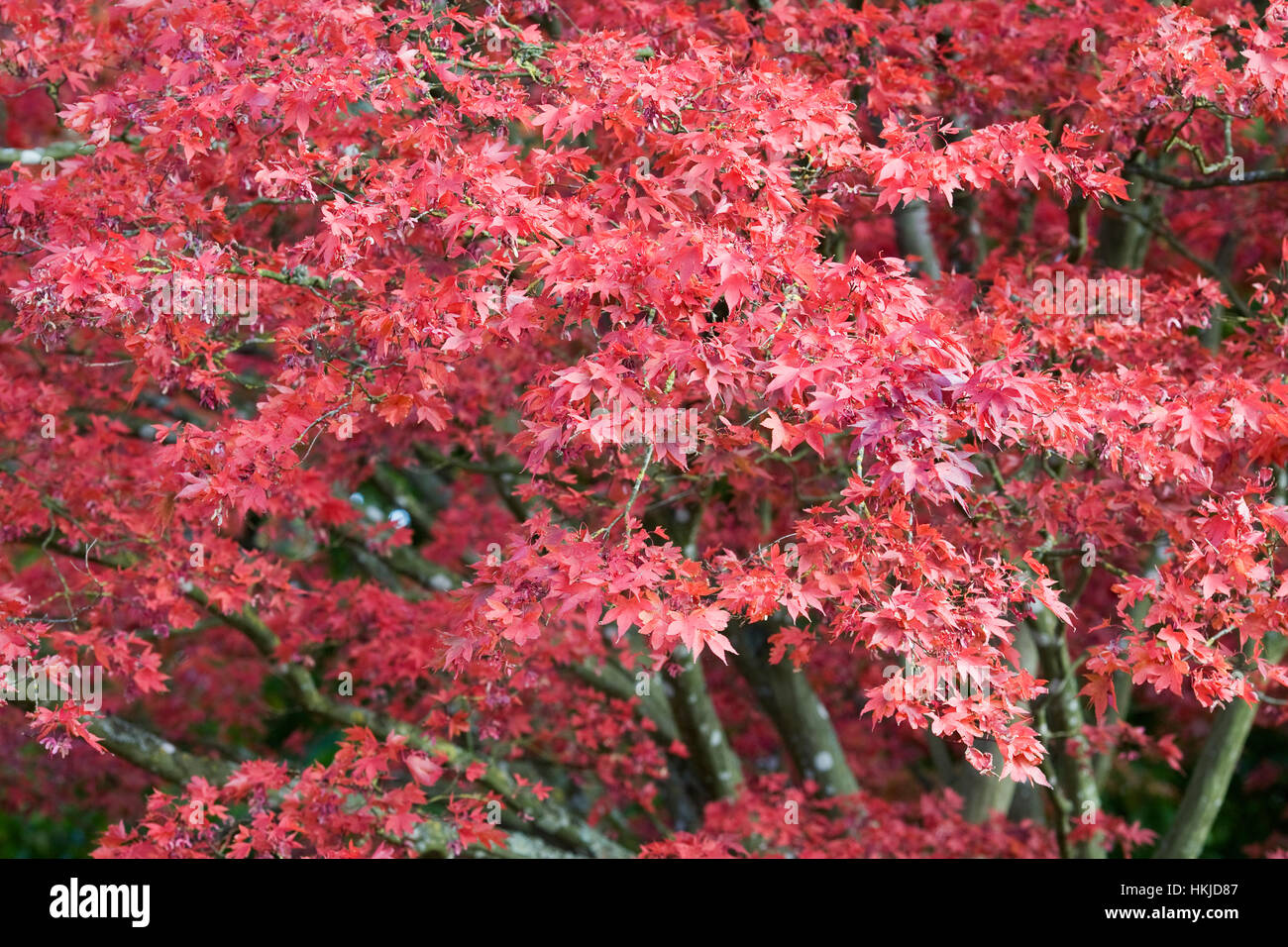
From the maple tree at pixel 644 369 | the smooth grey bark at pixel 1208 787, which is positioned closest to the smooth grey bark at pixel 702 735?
the maple tree at pixel 644 369

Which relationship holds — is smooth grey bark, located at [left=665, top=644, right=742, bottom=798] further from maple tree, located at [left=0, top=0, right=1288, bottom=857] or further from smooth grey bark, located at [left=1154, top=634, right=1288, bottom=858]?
smooth grey bark, located at [left=1154, top=634, right=1288, bottom=858]

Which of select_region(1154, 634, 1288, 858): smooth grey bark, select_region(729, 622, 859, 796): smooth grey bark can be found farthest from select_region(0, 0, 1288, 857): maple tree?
select_region(729, 622, 859, 796): smooth grey bark

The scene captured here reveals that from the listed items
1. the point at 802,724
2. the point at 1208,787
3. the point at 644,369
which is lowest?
the point at 802,724

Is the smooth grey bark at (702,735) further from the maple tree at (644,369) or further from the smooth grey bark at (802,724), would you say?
the smooth grey bark at (802,724)

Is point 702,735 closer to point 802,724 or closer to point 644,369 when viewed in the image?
point 802,724

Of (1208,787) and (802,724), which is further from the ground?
(1208,787)

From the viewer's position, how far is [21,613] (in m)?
3.91

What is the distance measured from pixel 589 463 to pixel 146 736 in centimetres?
274

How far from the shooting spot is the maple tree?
10.3 feet

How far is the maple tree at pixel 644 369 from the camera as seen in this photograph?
10.3 ft

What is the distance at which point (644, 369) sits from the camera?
307 cm

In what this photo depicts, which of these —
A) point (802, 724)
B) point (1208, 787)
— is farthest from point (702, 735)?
point (1208, 787)
